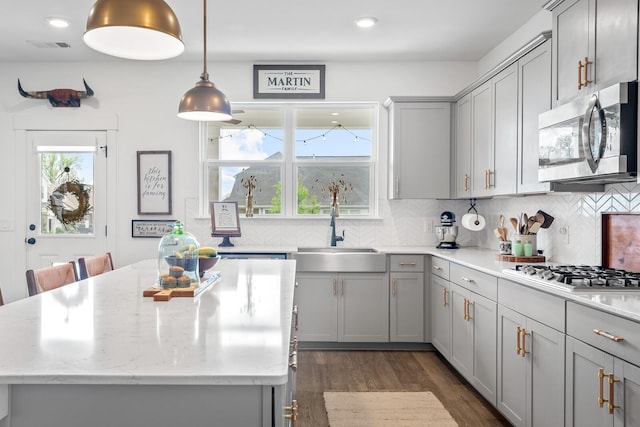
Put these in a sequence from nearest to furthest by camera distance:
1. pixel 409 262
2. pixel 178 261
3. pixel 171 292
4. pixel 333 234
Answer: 1. pixel 171 292
2. pixel 178 261
3. pixel 409 262
4. pixel 333 234

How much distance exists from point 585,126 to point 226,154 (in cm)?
346

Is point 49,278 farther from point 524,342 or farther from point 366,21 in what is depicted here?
point 366,21

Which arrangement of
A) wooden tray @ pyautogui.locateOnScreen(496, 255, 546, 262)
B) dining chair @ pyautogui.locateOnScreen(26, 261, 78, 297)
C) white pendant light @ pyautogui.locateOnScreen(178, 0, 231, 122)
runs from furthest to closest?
wooden tray @ pyautogui.locateOnScreen(496, 255, 546, 262)
white pendant light @ pyautogui.locateOnScreen(178, 0, 231, 122)
dining chair @ pyautogui.locateOnScreen(26, 261, 78, 297)

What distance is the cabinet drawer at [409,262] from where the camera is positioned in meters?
4.21

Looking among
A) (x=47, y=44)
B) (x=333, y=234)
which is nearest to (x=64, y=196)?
(x=47, y=44)

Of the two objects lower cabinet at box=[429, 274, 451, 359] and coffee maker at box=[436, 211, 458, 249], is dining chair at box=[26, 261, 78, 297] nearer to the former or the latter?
lower cabinet at box=[429, 274, 451, 359]

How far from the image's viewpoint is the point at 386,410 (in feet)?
9.68

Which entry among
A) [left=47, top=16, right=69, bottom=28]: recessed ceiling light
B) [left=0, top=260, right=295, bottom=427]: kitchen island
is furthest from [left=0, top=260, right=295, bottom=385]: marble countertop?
[left=47, top=16, right=69, bottom=28]: recessed ceiling light

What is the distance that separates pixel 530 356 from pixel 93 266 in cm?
252

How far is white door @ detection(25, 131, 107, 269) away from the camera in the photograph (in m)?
4.82

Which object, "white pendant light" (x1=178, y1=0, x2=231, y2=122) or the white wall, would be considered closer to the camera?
"white pendant light" (x1=178, y1=0, x2=231, y2=122)

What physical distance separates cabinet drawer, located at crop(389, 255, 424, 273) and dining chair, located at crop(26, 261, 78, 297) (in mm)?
2555

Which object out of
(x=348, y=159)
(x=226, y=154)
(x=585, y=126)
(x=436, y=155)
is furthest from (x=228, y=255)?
(x=585, y=126)

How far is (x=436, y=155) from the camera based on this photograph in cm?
446
